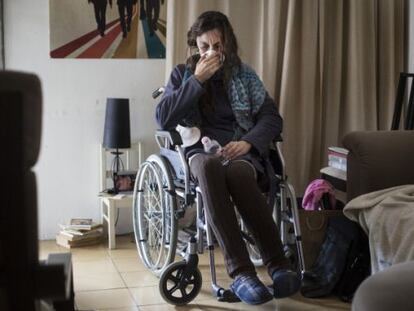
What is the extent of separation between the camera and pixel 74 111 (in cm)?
306

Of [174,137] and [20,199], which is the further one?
[174,137]

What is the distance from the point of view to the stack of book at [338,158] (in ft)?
8.93

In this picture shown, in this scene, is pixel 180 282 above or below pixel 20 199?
below

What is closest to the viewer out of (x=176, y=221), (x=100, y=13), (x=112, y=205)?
(x=176, y=221)

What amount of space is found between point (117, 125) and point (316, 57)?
1133 millimetres

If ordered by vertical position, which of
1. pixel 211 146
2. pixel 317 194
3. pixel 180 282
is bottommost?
pixel 180 282

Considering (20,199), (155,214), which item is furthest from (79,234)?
(20,199)

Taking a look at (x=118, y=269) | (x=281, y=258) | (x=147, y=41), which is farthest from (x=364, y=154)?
(x=147, y=41)

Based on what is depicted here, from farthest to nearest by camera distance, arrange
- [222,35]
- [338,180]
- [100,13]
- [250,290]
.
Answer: [100,13] < [338,180] < [222,35] < [250,290]

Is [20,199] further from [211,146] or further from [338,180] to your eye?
[338,180]

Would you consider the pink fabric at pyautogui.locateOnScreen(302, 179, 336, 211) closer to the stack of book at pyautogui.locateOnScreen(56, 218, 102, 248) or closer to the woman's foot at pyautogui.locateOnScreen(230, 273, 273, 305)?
the woman's foot at pyautogui.locateOnScreen(230, 273, 273, 305)

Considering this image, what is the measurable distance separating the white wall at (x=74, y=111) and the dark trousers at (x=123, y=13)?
19 cm

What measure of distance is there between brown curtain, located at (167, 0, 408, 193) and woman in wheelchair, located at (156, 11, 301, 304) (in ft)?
1.86

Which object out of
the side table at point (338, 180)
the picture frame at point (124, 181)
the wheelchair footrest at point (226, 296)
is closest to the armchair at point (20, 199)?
the wheelchair footrest at point (226, 296)
